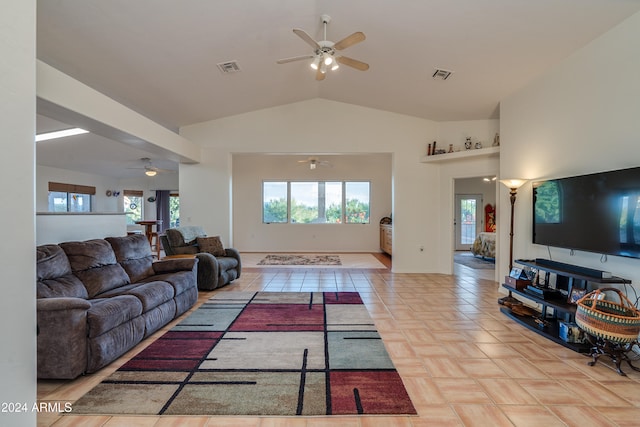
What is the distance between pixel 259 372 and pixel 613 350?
2.81 m

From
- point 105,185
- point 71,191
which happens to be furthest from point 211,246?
point 105,185

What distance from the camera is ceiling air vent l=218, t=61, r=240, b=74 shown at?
4.27m

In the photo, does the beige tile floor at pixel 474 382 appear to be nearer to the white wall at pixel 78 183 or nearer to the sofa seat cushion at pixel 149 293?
the sofa seat cushion at pixel 149 293

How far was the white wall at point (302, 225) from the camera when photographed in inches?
363

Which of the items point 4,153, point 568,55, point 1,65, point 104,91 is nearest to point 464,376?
point 4,153

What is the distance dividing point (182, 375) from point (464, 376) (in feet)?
7.03

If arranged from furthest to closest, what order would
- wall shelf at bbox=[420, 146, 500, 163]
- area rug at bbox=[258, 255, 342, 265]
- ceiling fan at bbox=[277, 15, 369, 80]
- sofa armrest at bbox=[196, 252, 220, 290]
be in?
1. area rug at bbox=[258, 255, 342, 265]
2. wall shelf at bbox=[420, 146, 500, 163]
3. sofa armrest at bbox=[196, 252, 220, 290]
4. ceiling fan at bbox=[277, 15, 369, 80]

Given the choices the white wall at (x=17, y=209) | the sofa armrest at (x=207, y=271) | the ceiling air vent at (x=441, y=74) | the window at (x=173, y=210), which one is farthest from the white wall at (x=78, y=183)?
the ceiling air vent at (x=441, y=74)

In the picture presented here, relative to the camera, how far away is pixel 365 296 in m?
4.52

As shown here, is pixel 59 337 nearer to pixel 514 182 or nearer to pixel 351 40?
pixel 351 40

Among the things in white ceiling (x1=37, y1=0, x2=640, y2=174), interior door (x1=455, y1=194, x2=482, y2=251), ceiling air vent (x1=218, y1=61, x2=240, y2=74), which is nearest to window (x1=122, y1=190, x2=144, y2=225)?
white ceiling (x1=37, y1=0, x2=640, y2=174)

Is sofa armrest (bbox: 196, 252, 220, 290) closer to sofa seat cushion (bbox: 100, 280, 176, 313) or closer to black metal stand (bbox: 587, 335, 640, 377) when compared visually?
sofa seat cushion (bbox: 100, 280, 176, 313)

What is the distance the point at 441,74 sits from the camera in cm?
441

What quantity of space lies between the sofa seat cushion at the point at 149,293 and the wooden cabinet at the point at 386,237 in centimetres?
Result: 572
